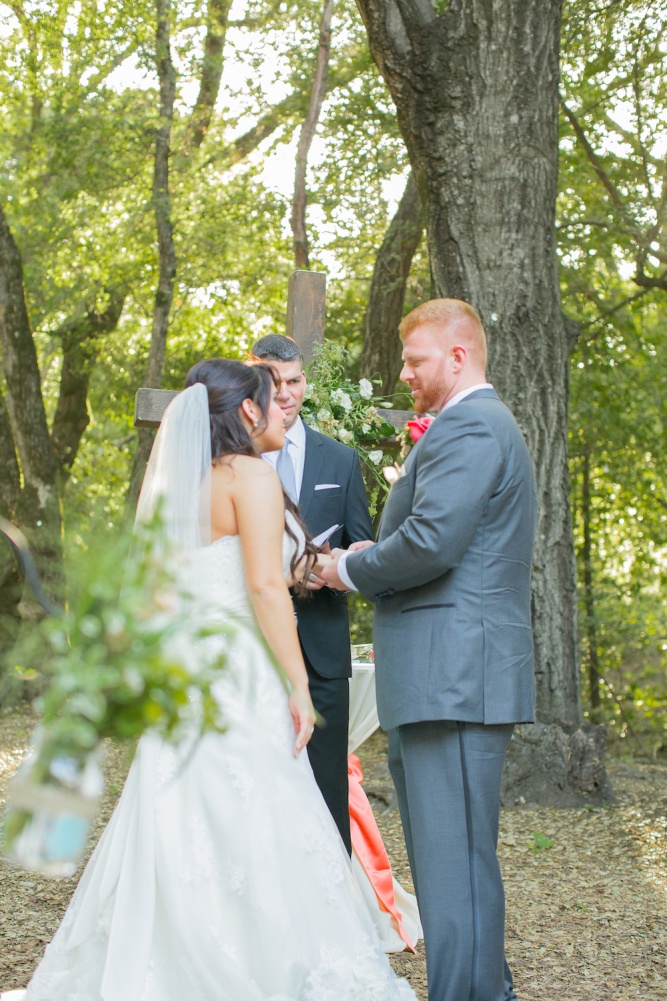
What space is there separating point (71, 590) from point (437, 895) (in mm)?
1996

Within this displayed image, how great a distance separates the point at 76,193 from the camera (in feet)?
38.7

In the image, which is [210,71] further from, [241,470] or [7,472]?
[241,470]

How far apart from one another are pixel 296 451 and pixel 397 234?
670cm

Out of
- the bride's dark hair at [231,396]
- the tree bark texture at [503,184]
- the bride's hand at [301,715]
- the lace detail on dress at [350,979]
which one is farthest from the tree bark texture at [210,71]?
the lace detail on dress at [350,979]

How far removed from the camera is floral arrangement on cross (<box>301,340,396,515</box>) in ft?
14.3

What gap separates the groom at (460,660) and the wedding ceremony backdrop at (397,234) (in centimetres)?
324

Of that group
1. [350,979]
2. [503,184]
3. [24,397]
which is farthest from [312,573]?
[24,397]

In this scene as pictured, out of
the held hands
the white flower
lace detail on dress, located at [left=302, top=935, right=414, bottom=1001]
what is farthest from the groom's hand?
the white flower

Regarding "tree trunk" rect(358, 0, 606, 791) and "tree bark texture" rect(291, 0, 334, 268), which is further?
"tree bark texture" rect(291, 0, 334, 268)

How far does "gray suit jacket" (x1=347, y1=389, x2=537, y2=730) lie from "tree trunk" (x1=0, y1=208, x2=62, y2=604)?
7916 mm

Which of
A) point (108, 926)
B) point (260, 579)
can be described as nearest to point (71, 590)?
point (260, 579)

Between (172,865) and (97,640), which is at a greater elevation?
(97,640)

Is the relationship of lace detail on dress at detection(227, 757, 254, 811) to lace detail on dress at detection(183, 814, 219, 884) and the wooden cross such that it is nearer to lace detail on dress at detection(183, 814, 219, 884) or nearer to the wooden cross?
lace detail on dress at detection(183, 814, 219, 884)

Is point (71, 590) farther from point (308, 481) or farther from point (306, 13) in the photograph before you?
point (306, 13)
